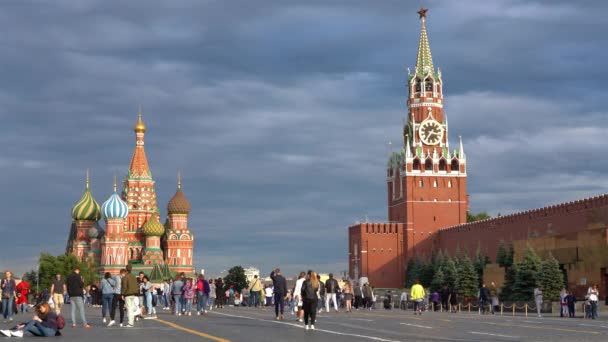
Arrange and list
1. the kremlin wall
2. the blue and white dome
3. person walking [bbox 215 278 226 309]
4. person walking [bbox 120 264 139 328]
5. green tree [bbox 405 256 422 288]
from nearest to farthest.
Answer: person walking [bbox 120 264 139 328] < person walking [bbox 215 278 226 309] < green tree [bbox 405 256 422 288] < the kremlin wall < the blue and white dome

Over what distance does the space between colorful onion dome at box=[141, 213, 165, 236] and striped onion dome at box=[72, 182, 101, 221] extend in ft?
24.3

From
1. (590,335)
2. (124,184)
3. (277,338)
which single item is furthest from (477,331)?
(124,184)

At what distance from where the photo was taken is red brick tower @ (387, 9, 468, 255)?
10556 centimetres

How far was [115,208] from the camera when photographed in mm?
113188

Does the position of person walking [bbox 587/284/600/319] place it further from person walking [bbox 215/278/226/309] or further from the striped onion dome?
the striped onion dome

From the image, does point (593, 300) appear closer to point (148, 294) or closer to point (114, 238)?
point (148, 294)

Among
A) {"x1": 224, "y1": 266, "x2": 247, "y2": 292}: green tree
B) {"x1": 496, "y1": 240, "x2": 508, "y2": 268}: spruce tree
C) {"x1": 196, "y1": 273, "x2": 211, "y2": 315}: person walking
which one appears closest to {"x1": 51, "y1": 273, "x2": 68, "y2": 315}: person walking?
{"x1": 196, "y1": 273, "x2": 211, "y2": 315}: person walking

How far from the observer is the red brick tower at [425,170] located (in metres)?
106

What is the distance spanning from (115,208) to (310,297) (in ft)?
307

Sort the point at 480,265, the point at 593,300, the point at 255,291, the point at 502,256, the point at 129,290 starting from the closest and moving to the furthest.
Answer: the point at 129,290 → the point at 593,300 → the point at 255,291 → the point at 502,256 → the point at 480,265

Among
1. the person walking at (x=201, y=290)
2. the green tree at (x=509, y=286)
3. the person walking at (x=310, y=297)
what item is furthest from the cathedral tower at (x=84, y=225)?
the person walking at (x=310, y=297)

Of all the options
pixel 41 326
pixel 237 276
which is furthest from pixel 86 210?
pixel 41 326

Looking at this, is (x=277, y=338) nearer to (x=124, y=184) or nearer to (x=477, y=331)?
(x=477, y=331)

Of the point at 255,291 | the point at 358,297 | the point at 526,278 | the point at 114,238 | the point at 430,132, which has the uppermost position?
the point at 430,132
